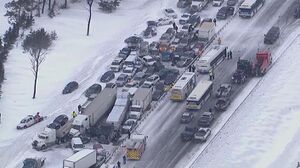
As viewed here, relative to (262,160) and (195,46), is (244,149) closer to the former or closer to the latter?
(262,160)

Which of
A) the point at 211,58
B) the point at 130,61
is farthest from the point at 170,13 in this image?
the point at 211,58

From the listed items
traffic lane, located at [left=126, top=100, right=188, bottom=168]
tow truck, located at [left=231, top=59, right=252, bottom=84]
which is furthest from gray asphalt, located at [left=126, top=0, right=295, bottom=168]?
tow truck, located at [left=231, top=59, right=252, bottom=84]

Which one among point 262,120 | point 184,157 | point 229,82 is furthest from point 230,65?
point 184,157

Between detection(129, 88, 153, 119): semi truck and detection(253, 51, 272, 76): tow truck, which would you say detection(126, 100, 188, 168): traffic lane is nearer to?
detection(129, 88, 153, 119): semi truck

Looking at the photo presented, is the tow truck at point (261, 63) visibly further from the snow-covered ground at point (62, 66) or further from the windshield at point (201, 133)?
the snow-covered ground at point (62, 66)

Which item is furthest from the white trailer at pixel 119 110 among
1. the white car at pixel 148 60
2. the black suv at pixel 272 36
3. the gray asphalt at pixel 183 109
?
the black suv at pixel 272 36

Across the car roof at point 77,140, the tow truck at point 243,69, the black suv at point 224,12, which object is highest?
the black suv at point 224,12
